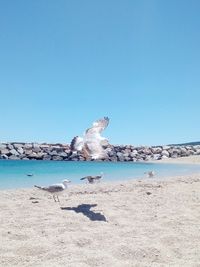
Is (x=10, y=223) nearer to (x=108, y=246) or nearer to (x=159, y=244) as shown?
(x=108, y=246)

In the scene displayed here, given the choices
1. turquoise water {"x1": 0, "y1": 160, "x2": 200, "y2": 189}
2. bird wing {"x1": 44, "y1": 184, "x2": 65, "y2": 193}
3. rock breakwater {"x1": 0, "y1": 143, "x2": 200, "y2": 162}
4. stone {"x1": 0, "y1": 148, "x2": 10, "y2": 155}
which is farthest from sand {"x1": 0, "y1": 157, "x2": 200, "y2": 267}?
stone {"x1": 0, "y1": 148, "x2": 10, "y2": 155}

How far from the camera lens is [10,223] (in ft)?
21.7

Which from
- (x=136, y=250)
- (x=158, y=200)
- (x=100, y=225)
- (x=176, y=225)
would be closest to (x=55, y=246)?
(x=136, y=250)

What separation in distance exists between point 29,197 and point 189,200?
12.3 feet

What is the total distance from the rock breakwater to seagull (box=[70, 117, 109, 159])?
42534 millimetres

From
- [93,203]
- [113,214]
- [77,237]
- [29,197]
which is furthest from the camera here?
[29,197]

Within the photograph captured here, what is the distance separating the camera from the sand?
485 centimetres

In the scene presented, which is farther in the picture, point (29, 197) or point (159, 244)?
point (29, 197)

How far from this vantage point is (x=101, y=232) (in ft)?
19.8

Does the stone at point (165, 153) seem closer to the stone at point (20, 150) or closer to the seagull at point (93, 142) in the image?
the stone at point (20, 150)

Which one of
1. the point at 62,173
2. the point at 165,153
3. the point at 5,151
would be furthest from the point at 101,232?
the point at 165,153

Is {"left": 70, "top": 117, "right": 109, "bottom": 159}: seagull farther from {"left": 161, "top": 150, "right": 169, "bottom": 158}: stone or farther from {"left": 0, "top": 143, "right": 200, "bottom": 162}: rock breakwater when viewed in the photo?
{"left": 161, "top": 150, "right": 169, "bottom": 158}: stone

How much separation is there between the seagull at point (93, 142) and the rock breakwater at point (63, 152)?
4253 cm

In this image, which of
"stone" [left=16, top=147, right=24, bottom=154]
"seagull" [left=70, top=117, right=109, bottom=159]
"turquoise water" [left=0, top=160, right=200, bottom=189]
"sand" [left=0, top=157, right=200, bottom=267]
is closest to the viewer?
"sand" [left=0, top=157, right=200, bottom=267]
